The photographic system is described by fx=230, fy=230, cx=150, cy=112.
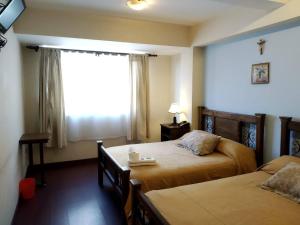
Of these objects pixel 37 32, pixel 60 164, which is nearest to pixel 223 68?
pixel 37 32

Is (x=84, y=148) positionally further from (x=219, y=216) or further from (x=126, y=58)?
(x=219, y=216)

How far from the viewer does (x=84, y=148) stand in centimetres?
455

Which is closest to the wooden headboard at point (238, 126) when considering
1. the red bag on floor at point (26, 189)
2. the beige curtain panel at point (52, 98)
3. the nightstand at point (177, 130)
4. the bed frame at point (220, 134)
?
the bed frame at point (220, 134)

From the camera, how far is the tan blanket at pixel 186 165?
2.49m

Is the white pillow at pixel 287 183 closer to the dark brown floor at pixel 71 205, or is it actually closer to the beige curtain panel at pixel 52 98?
the dark brown floor at pixel 71 205

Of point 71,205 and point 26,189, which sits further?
point 26,189

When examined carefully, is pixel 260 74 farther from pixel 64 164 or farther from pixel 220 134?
pixel 64 164

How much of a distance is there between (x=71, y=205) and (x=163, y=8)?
2.84 metres

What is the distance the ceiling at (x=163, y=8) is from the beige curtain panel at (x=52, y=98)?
1125mm

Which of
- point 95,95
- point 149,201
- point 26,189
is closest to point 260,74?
point 149,201

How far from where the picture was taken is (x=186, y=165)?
271 centimetres

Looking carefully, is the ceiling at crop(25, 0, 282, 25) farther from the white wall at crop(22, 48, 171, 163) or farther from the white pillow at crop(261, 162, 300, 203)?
the white pillow at crop(261, 162, 300, 203)

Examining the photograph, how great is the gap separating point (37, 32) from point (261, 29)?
2935 mm

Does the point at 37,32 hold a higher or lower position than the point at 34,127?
higher
